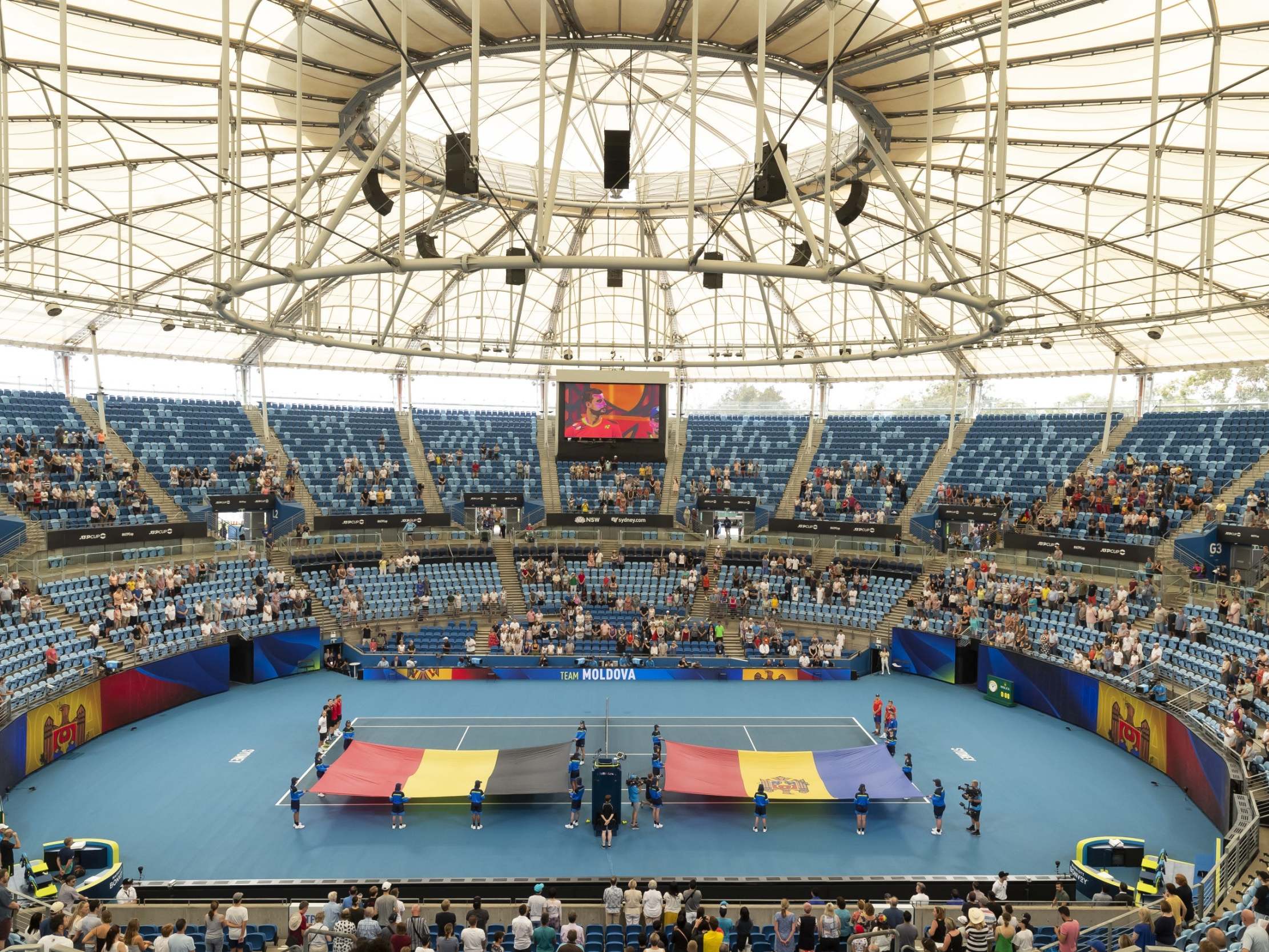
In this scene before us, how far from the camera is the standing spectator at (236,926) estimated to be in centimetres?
1449

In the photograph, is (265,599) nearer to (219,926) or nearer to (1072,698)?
(219,926)

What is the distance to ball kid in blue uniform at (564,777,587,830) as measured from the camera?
2173 centimetres

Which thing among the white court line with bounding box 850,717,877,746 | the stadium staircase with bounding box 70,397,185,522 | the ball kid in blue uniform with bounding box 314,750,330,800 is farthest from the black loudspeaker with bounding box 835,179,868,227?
the stadium staircase with bounding box 70,397,185,522

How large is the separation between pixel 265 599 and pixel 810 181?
27.5 meters

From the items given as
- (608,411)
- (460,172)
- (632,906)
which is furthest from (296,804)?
(608,411)

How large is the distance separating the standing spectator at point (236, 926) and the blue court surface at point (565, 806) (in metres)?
3.96

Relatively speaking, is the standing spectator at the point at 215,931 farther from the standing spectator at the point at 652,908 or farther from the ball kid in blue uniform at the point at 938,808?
the ball kid in blue uniform at the point at 938,808

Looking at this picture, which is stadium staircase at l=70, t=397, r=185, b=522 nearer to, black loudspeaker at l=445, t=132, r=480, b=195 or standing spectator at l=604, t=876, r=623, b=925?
black loudspeaker at l=445, t=132, r=480, b=195

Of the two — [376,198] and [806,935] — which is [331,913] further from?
[376,198]

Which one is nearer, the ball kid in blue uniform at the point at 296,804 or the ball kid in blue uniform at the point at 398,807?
the ball kid in blue uniform at the point at 296,804

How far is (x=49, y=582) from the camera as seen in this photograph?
31891mm

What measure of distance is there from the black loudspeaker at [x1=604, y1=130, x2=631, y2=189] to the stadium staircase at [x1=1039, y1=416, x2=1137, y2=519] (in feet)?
102

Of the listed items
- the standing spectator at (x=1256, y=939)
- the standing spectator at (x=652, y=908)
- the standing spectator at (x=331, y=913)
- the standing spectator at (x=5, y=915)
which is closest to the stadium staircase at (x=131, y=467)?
the standing spectator at (x=5, y=915)

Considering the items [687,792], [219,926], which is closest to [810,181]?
[687,792]
